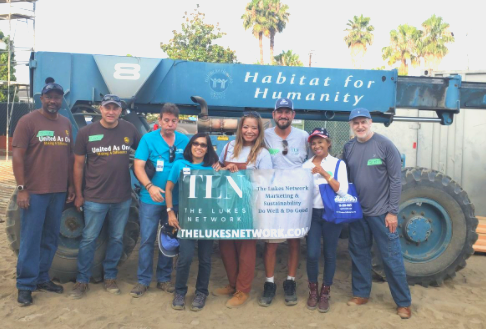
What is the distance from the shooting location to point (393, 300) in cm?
483

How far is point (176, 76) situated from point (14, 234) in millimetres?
2401

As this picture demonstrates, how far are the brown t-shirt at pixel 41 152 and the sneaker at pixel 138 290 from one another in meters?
1.19

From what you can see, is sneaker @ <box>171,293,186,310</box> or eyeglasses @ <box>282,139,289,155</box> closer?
sneaker @ <box>171,293,186,310</box>

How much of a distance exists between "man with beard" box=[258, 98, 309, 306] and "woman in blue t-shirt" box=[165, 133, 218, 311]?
1.87 feet

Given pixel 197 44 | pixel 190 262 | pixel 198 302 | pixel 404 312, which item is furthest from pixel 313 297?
pixel 197 44

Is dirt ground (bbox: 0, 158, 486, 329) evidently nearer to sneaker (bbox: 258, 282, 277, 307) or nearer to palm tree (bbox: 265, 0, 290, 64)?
sneaker (bbox: 258, 282, 277, 307)

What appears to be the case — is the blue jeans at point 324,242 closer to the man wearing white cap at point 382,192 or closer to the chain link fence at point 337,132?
the man wearing white cap at point 382,192

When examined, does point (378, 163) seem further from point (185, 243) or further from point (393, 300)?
point (185, 243)

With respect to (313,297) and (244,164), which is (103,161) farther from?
(313,297)

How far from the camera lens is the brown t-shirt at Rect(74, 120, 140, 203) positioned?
4.61 m

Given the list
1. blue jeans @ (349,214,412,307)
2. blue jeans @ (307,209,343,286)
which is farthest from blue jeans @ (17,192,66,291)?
blue jeans @ (349,214,412,307)

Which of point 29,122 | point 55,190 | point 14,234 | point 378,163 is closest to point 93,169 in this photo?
point 55,190

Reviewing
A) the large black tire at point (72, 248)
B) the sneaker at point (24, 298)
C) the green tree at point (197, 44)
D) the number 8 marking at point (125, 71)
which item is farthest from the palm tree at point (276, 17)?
the sneaker at point (24, 298)

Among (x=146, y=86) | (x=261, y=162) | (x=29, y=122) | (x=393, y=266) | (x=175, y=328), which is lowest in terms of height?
(x=175, y=328)
